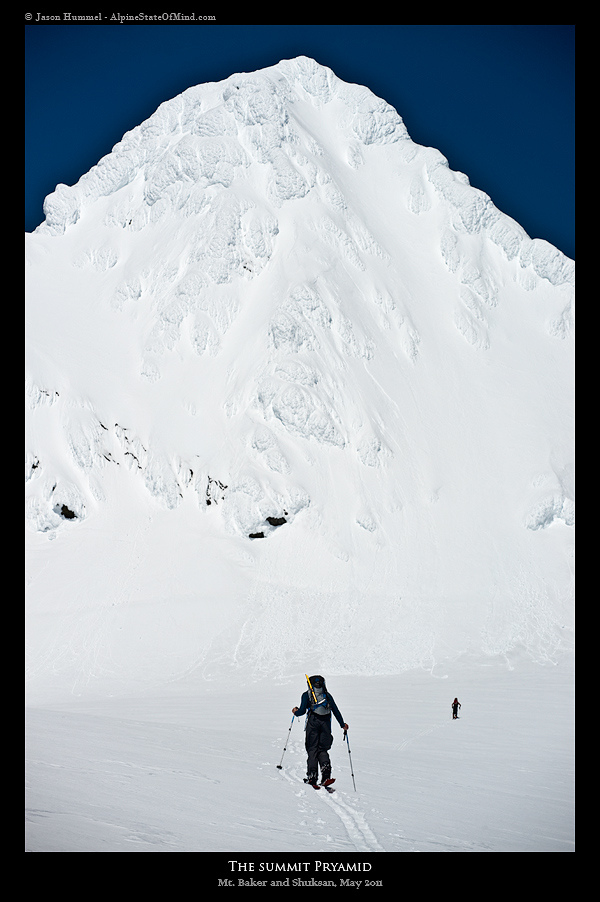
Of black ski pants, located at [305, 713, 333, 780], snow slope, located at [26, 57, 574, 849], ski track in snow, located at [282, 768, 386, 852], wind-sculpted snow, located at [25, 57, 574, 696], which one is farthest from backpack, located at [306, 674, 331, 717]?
wind-sculpted snow, located at [25, 57, 574, 696]

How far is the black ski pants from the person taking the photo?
10.5 m

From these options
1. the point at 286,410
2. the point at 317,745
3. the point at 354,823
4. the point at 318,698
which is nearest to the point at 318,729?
the point at 317,745

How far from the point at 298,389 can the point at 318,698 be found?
4081 centimetres

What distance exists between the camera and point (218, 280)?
2378 inches

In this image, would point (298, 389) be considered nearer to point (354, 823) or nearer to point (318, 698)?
point (318, 698)

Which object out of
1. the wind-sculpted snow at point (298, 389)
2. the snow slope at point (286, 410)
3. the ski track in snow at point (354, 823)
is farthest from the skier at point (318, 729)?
the wind-sculpted snow at point (298, 389)

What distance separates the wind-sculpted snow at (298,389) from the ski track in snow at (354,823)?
23.9m

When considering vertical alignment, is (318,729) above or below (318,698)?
below

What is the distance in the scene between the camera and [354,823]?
7.99 meters

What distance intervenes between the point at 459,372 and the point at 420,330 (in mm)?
6040

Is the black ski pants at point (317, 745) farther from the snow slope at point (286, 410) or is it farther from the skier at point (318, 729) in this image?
the snow slope at point (286, 410)

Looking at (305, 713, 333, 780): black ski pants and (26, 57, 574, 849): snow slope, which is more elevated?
(26, 57, 574, 849): snow slope

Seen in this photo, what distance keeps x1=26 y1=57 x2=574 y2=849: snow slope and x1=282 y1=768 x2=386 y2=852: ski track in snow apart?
842 inches

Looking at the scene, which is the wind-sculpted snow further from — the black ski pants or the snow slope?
the black ski pants
